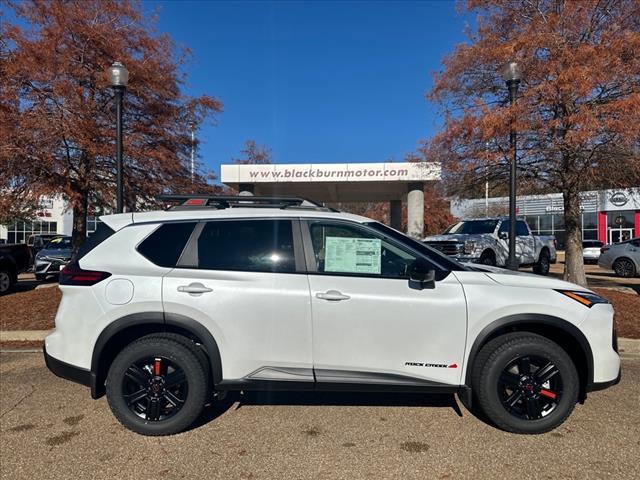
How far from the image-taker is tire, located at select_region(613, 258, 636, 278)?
15.4 meters

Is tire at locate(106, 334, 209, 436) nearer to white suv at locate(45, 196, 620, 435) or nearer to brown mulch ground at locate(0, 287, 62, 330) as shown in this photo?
white suv at locate(45, 196, 620, 435)

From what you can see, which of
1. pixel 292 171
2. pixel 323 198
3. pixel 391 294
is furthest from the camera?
pixel 323 198

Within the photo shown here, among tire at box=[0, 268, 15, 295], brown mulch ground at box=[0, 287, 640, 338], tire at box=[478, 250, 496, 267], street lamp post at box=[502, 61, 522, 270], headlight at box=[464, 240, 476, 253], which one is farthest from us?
tire at box=[478, 250, 496, 267]

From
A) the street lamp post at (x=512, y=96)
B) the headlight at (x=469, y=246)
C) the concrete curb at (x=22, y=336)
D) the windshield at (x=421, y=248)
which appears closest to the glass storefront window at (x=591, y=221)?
the headlight at (x=469, y=246)

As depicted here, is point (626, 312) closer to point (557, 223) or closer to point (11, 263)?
point (11, 263)

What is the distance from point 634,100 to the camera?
20.9 ft

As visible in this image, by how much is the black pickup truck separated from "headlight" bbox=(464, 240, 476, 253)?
11.4m

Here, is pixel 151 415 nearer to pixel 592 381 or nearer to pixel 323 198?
pixel 592 381

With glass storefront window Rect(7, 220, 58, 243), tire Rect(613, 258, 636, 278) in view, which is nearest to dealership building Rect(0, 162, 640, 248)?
tire Rect(613, 258, 636, 278)

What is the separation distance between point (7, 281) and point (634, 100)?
13356 mm

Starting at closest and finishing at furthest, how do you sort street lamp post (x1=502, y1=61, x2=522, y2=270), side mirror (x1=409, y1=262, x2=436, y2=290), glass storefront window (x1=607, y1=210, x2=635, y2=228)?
side mirror (x1=409, y1=262, x2=436, y2=290)
street lamp post (x1=502, y1=61, x2=522, y2=270)
glass storefront window (x1=607, y1=210, x2=635, y2=228)

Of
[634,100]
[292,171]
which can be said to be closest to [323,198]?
[292,171]

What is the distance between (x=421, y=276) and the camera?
337cm

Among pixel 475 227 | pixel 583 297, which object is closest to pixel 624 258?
pixel 475 227
